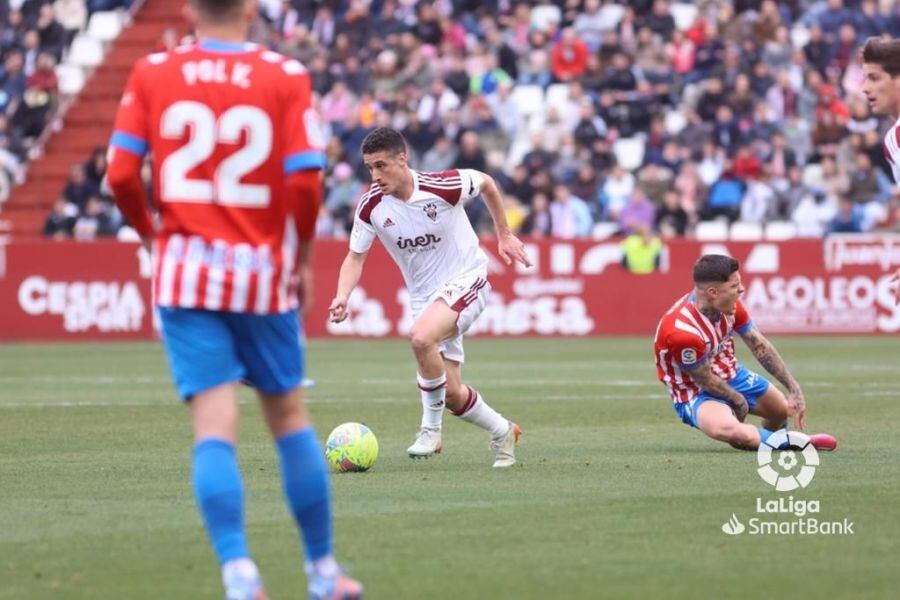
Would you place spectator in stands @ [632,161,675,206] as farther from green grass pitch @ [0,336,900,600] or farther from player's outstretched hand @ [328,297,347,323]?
player's outstretched hand @ [328,297,347,323]

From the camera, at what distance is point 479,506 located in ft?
28.6

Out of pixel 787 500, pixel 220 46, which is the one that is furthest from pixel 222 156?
pixel 787 500

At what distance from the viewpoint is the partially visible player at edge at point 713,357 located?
36.8ft

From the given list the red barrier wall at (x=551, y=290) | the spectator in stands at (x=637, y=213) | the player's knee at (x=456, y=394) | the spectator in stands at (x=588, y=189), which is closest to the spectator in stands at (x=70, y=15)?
the red barrier wall at (x=551, y=290)

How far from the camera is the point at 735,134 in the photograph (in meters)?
29.0

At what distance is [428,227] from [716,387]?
224cm

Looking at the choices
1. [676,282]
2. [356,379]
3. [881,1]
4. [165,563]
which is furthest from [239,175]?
[881,1]

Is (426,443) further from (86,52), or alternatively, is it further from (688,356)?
(86,52)

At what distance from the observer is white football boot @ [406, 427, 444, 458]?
11.3 metres

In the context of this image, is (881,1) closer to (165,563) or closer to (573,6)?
(573,6)

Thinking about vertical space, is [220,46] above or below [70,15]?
above

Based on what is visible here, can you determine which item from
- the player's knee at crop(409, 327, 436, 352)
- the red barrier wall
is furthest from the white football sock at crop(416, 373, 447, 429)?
the red barrier wall

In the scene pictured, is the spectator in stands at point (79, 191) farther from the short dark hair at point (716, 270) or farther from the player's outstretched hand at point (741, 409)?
the short dark hair at point (716, 270)

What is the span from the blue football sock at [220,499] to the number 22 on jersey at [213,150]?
0.93 metres
